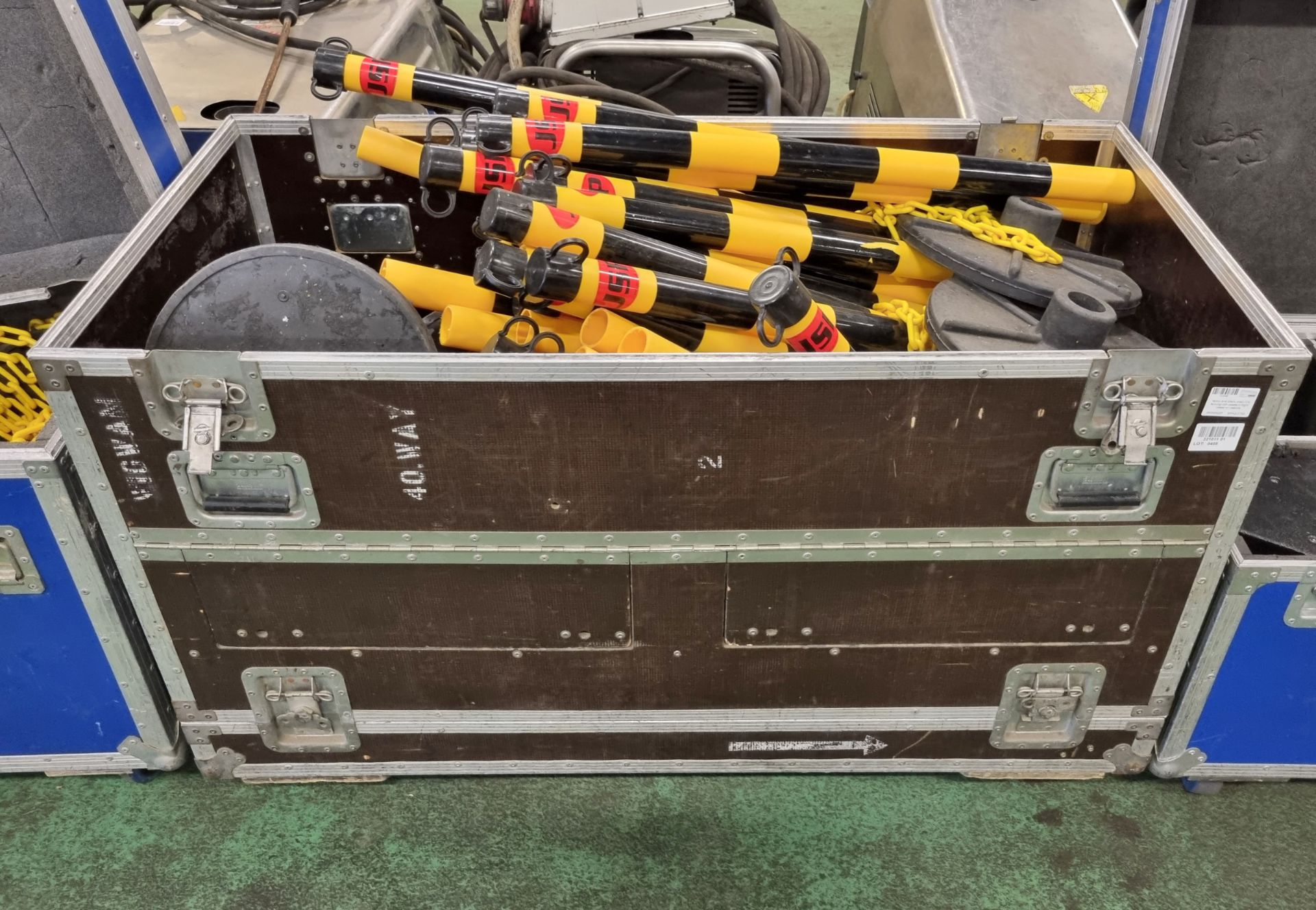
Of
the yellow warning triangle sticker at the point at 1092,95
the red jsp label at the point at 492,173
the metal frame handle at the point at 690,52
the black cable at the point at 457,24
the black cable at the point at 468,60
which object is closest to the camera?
the red jsp label at the point at 492,173

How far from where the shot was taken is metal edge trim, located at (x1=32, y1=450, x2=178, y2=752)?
129cm

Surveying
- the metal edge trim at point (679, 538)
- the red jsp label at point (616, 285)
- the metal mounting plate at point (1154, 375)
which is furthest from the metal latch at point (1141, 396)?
the red jsp label at point (616, 285)

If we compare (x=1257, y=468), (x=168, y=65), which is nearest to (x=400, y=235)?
(x=168, y=65)

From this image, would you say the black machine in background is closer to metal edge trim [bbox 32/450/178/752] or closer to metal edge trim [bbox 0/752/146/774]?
metal edge trim [bbox 32/450/178/752]

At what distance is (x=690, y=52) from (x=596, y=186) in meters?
0.91

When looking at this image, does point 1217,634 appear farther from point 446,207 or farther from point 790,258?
point 446,207

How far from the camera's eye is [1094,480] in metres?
1.26

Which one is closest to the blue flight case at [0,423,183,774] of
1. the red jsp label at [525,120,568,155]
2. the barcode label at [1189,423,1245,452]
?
the red jsp label at [525,120,568,155]

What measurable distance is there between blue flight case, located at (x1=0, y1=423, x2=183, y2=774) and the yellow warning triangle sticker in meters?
1.94

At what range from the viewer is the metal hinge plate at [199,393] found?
115cm

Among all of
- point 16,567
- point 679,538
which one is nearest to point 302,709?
point 16,567

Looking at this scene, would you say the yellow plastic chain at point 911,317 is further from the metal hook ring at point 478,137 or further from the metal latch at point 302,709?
the metal latch at point 302,709

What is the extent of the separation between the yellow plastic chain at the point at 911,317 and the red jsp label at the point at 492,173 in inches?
24.4

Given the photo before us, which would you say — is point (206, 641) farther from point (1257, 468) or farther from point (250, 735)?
point (1257, 468)
